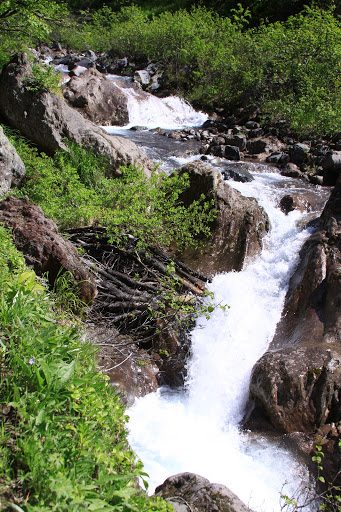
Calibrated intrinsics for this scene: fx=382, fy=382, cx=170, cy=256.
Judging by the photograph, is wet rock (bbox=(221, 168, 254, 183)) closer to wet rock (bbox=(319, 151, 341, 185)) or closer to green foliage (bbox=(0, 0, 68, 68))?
wet rock (bbox=(319, 151, 341, 185))

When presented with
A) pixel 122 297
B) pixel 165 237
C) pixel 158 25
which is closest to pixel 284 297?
pixel 165 237

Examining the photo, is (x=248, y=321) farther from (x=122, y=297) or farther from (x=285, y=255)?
(x=122, y=297)

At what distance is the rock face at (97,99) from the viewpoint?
585 inches

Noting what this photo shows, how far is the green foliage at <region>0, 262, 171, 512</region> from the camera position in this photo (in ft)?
6.32

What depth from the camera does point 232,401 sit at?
5.11 metres

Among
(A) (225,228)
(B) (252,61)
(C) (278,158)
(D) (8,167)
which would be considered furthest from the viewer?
(B) (252,61)

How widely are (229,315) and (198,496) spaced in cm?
372

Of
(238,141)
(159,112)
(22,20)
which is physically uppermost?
(22,20)

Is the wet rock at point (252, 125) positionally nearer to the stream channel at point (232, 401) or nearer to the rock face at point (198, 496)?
the stream channel at point (232, 401)

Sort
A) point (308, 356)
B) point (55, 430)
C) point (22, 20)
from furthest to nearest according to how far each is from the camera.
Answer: point (22, 20)
point (308, 356)
point (55, 430)

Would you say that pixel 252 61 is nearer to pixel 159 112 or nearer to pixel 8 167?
pixel 159 112

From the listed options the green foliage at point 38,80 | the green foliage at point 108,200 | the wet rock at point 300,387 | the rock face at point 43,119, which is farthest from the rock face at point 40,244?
the green foliage at point 38,80

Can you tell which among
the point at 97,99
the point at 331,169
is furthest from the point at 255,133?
the point at 97,99

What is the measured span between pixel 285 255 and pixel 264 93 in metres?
13.8
